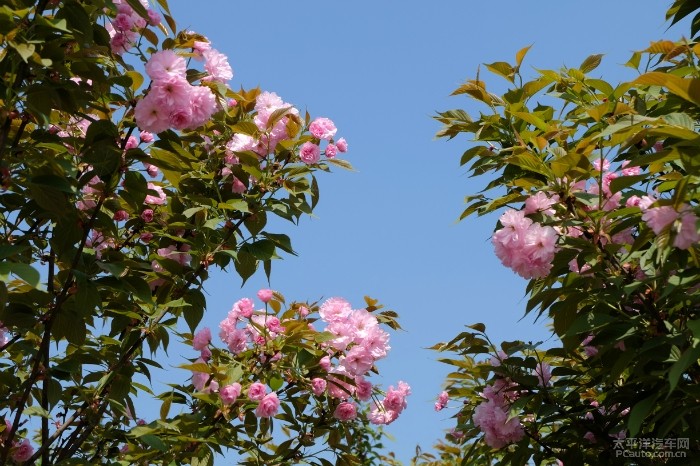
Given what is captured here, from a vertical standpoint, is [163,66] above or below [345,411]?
above

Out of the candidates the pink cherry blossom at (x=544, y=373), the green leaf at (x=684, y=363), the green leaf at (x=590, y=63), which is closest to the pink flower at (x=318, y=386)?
the pink cherry blossom at (x=544, y=373)

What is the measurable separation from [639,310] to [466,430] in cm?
97

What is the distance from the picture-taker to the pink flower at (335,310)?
3.45m

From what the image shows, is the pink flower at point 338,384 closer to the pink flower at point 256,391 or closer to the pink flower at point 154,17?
the pink flower at point 256,391

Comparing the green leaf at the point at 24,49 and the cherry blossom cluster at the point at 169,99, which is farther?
the cherry blossom cluster at the point at 169,99

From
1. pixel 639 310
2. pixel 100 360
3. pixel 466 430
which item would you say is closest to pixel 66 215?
pixel 100 360

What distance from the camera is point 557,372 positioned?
9.84 feet

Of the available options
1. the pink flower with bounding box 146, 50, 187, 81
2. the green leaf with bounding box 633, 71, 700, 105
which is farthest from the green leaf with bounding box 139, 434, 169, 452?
the green leaf with bounding box 633, 71, 700, 105

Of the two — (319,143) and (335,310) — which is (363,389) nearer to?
(335,310)

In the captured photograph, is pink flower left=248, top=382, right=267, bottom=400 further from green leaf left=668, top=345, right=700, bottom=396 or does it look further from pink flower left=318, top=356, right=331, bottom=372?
green leaf left=668, top=345, right=700, bottom=396

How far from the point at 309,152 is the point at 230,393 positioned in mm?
961

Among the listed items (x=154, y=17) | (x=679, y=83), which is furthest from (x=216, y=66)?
(x=679, y=83)

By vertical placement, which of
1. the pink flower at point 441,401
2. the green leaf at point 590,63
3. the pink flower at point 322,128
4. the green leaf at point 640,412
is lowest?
the green leaf at point 640,412

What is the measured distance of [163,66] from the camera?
269cm
